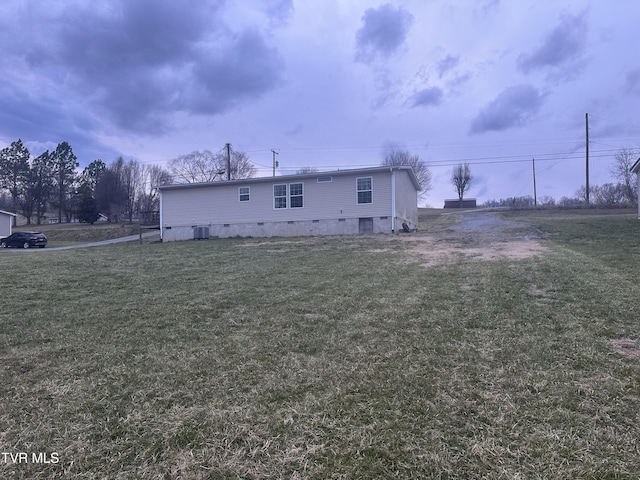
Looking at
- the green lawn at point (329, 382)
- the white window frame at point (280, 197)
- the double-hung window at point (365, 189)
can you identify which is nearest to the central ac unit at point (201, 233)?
the white window frame at point (280, 197)

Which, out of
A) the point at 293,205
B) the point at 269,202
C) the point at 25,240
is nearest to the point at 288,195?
the point at 293,205

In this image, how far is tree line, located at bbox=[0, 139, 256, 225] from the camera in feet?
161

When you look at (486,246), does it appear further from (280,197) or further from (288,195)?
(280,197)

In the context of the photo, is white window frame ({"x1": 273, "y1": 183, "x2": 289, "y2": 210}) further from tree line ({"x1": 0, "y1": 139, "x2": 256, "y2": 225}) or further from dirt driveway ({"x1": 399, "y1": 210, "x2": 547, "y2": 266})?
tree line ({"x1": 0, "y1": 139, "x2": 256, "y2": 225})

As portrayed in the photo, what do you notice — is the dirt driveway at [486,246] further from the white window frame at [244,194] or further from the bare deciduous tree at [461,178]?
the bare deciduous tree at [461,178]

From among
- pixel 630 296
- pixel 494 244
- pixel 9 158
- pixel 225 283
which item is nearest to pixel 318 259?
pixel 225 283

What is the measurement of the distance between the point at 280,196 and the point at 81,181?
4699cm

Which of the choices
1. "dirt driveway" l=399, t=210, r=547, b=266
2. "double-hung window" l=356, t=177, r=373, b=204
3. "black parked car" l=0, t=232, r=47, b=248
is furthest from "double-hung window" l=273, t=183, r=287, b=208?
"black parked car" l=0, t=232, r=47, b=248

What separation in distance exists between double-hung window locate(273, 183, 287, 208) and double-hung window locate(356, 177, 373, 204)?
4083mm

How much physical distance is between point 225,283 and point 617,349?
6.36 meters

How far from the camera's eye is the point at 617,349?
366 centimetres

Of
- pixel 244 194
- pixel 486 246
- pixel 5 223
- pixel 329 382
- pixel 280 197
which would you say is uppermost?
pixel 244 194

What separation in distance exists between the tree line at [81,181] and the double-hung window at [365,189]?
32228mm

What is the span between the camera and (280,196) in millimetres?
20922
